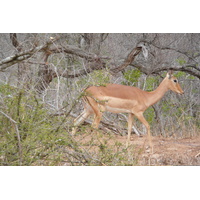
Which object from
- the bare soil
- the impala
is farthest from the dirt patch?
the impala

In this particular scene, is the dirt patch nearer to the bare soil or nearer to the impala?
the bare soil

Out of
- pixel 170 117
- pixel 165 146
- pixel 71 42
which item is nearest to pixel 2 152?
pixel 165 146

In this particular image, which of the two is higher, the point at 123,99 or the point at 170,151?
the point at 123,99

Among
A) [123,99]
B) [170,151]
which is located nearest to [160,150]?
[170,151]

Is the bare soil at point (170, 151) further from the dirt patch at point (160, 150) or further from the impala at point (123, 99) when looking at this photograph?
the impala at point (123, 99)

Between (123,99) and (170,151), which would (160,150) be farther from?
(123,99)

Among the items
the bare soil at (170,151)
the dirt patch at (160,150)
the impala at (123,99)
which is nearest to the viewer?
the dirt patch at (160,150)

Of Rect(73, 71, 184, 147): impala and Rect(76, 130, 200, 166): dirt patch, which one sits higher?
Rect(73, 71, 184, 147): impala

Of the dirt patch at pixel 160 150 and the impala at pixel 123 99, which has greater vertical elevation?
the impala at pixel 123 99

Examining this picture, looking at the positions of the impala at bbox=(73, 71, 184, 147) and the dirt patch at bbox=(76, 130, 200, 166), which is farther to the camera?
the impala at bbox=(73, 71, 184, 147)

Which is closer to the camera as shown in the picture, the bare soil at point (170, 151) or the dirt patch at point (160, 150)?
the dirt patch at point (160, 150)

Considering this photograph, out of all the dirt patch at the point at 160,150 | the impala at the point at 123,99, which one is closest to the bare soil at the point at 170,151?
the dirt patch at the point at 160,150

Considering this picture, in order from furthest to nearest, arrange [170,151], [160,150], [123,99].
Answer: [123,99] < [160,150] < [170,151]

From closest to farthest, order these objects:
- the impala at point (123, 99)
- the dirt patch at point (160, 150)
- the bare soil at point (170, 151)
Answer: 1. the dirt patch at point (160, 150)
2. the bare soil at point (170, 151)
3. the impala at point (123, 99)
